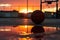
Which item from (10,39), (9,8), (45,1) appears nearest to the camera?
(10,39)

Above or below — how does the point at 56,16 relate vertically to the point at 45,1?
below

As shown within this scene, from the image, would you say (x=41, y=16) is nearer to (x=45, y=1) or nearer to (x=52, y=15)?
(x=45, y=1)

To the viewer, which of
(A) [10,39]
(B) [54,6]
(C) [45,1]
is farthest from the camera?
(B) [54,6]

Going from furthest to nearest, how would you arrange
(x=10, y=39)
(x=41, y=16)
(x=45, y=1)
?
(x=45, y=1)
(x=41, y=16)
(x=10, y=39)

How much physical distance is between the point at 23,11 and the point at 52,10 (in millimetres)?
5935

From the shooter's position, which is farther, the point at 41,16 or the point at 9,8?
the point at 9,8

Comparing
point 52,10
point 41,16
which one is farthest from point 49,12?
point 41,16

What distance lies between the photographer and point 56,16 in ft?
152

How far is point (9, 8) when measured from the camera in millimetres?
51781

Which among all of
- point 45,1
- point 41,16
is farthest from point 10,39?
point 45,1

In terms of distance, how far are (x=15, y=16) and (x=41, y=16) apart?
25.1 m

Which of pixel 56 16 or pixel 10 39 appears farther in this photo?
pixel 56 16

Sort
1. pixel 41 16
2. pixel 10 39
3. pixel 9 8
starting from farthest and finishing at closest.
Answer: pixel 9 8
pixel 41 16
pixel 10 39

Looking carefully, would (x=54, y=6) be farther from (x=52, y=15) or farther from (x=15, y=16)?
(x=15, y=16)
